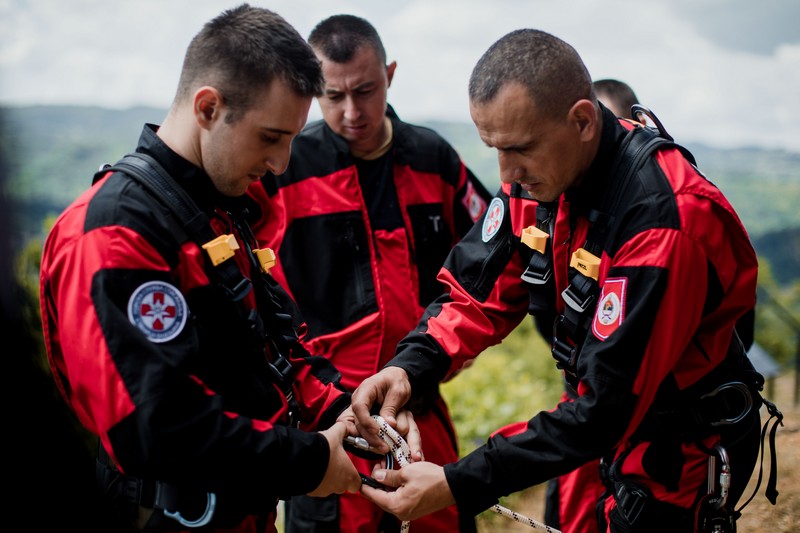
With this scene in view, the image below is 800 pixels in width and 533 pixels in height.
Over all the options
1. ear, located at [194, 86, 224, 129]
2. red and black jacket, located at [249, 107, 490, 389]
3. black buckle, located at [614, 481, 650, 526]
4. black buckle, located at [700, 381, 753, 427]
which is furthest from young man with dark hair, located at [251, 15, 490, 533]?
black buckle, located at [700, 381, 753, 427]

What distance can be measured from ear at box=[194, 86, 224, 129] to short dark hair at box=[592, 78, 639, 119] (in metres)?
2.57

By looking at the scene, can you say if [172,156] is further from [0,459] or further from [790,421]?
[790,421]

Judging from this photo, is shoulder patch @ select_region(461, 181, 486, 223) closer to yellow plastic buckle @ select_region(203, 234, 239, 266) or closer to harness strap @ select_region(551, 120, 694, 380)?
harness strap @ select_region(551, 120, 694, 380)

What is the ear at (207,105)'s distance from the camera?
2176mm

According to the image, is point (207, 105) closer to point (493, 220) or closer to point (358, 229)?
point (493, 220)

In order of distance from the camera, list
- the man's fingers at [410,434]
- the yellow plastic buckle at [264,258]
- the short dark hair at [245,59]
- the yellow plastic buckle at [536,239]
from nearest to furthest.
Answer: the short dark hair at [245,59] → the yellow plastic buckle at [264,258] → the yellow plastic buckle at [536,239] → the man's fingers at [410,434]

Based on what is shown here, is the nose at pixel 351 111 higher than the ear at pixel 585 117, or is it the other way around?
the ear at pixel 585 117

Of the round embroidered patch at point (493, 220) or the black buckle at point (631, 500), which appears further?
the round embroidered patch at point (493, 220)

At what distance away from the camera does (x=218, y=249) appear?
2160mm

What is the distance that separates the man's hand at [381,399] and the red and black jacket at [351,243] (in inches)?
25.3

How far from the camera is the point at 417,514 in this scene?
8.25 feet

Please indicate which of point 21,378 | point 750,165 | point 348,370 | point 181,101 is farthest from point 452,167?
point 750,165

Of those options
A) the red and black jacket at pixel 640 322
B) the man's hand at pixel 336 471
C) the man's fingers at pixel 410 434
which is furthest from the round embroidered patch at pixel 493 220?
the man's hand at pixel 336 471

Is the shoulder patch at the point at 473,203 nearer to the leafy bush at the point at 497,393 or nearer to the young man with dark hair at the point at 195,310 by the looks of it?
the young man with dark hair at the point at 195,310
